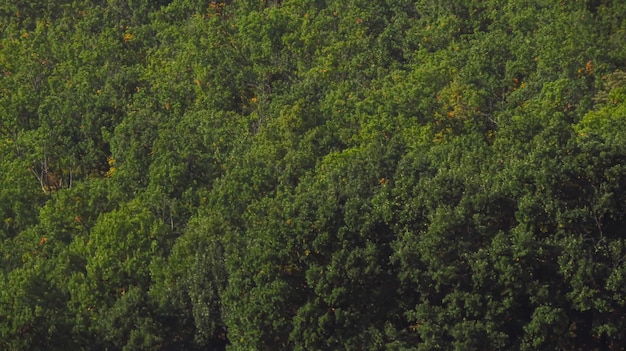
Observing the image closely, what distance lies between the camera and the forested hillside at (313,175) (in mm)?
49688

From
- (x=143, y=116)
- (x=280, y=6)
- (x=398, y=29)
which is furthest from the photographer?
(x=280, y=6)

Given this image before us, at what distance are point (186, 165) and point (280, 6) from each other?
26034mm

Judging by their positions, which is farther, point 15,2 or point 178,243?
point 15,2

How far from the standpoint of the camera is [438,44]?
8550 cm

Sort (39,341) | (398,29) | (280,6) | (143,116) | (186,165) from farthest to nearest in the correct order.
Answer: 1. (280,6)
2. (398,29)
3. (143,116)
4. (186,165)
5. (39,341)

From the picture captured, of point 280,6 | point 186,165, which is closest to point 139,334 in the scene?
point 186,165

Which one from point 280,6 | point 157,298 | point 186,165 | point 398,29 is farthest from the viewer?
point 280,6

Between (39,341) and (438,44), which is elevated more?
(39,341)

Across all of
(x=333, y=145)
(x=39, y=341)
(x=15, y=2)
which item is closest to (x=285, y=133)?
(x=333, y=145)

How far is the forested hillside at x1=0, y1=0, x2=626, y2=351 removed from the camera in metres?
49.7

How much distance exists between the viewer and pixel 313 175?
7000 cm

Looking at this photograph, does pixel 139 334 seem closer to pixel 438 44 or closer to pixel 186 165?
pixel 186 165

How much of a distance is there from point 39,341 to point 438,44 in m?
40.4

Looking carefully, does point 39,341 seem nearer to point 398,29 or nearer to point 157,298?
point 157,298
